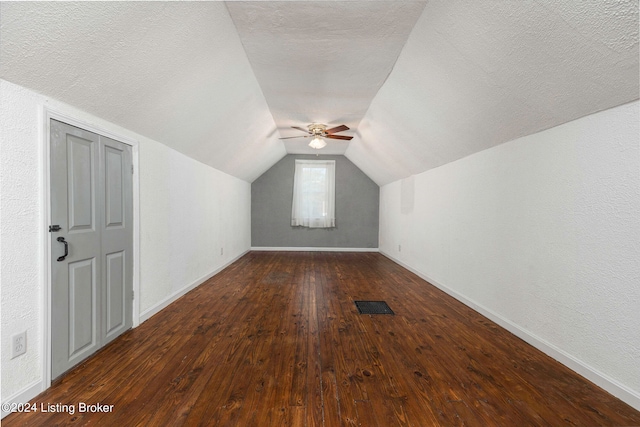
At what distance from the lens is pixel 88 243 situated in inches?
81.6

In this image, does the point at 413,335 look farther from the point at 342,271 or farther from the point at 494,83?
the point at 342,271

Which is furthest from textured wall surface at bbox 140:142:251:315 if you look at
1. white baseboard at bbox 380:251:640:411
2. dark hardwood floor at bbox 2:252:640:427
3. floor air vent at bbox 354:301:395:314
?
white baseboard at bbox 380:251:640:411

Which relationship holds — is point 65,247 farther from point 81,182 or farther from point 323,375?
point 323,375

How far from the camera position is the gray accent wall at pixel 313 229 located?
7.64 meters

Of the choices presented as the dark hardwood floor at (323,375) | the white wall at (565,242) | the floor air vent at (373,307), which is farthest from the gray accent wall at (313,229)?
the dark hardwood floor at (323,375)

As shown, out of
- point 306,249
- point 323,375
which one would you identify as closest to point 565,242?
point 323,375

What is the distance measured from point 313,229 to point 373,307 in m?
4.54

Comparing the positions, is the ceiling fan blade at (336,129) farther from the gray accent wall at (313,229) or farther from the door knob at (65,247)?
the door knob at (65,247)

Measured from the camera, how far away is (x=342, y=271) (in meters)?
5.18

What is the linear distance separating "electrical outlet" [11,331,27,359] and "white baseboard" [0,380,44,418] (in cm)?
22

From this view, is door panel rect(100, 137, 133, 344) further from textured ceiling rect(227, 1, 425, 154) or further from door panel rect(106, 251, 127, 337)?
textured ceiling rect(227, 1, 425, 154)

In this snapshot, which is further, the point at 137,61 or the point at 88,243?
the point at 88,243

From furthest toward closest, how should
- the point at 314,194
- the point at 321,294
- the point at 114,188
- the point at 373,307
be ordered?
the point at 314,194, the point at 321,294, the point at 373,307, the point at 114,188

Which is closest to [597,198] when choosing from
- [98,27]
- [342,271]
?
[98,27]
